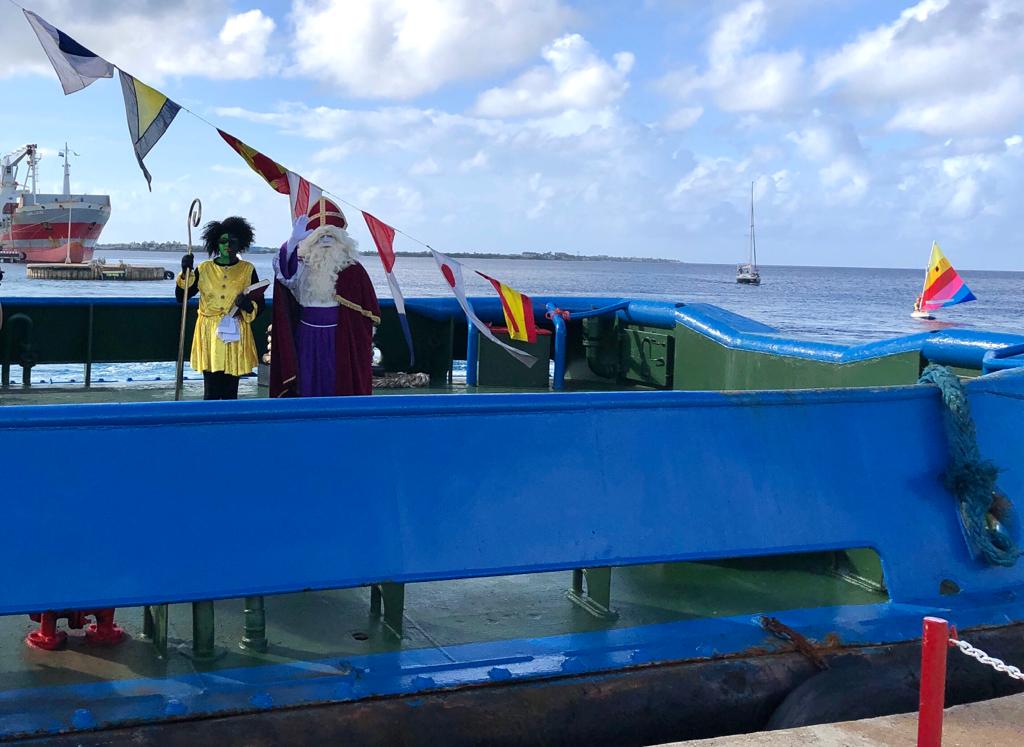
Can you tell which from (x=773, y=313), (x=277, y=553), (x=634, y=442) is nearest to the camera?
(x=277, y=553)

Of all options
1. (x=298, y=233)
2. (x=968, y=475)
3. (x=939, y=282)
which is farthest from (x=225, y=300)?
(x=939, y=282)

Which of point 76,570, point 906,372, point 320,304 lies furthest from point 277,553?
point 906,372

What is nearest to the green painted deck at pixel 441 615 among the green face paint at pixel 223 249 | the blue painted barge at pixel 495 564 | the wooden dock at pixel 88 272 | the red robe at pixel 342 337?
the blue painted barge at pixel 495 564

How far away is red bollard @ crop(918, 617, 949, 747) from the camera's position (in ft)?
7.43

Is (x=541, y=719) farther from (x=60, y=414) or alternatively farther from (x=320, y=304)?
(x=320, y=304)

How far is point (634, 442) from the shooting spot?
10.9 feet

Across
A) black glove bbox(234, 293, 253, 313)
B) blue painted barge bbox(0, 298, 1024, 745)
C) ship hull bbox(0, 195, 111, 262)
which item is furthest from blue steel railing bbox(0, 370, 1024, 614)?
ship hull bbox(0, 195, 111, 262)

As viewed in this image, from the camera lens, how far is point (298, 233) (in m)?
5.27

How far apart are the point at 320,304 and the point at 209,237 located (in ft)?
3.19

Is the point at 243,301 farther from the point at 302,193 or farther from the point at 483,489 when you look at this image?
the point at 483,489

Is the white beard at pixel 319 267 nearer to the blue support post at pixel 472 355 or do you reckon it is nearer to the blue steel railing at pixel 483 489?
the blue steel railing at pixel 483 489

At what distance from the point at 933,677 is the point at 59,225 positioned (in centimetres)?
8288

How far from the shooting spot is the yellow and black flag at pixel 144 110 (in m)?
5.02

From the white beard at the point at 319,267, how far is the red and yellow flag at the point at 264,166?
30cm
